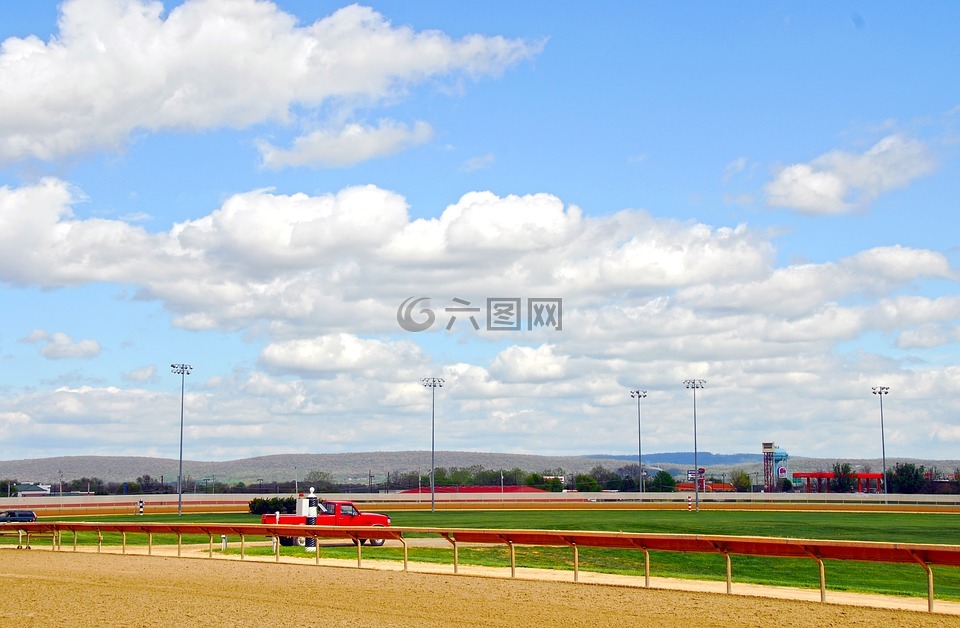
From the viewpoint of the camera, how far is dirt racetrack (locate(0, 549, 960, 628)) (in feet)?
45.1

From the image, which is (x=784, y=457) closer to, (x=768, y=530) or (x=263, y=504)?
(x=263, y=504)

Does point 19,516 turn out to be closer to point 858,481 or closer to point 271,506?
point 271,506

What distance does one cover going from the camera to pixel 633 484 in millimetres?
124125

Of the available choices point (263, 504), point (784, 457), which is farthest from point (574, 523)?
point (784, 457)

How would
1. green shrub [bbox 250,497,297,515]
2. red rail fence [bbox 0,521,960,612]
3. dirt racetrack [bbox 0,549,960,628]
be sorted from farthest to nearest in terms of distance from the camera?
1. green shrub [bbox 250,497,297,515]
2. red rail fence [bbox 0,521,960,612]
3. dirt racetrack [bbox 0,549,960,628]

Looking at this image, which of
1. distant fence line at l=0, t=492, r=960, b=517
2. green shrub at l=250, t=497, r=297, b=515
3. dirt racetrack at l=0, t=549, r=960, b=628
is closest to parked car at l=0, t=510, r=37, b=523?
green shrub at l=250, t=497, r=297, b=515

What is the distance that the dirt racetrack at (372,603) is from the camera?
45.1 feet

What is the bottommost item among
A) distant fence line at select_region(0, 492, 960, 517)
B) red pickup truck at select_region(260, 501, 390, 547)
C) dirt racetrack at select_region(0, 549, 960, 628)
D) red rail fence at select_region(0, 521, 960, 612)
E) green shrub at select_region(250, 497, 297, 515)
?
distant fence line at select_region(0, 492, 960, 517)

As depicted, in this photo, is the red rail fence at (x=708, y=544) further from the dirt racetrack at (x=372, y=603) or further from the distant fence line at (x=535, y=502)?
the distant fence line at (x=535, y=502)

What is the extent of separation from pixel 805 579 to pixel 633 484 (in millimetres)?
103451

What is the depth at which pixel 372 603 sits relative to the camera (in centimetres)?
1570

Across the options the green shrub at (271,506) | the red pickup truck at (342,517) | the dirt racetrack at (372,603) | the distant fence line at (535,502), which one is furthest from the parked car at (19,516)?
the dirt racetrack at (372,603)

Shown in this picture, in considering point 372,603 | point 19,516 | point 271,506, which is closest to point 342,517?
point 372,603

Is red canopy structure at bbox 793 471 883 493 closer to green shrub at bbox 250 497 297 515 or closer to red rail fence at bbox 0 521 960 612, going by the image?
green shrub at bbox 250 497 297 515
